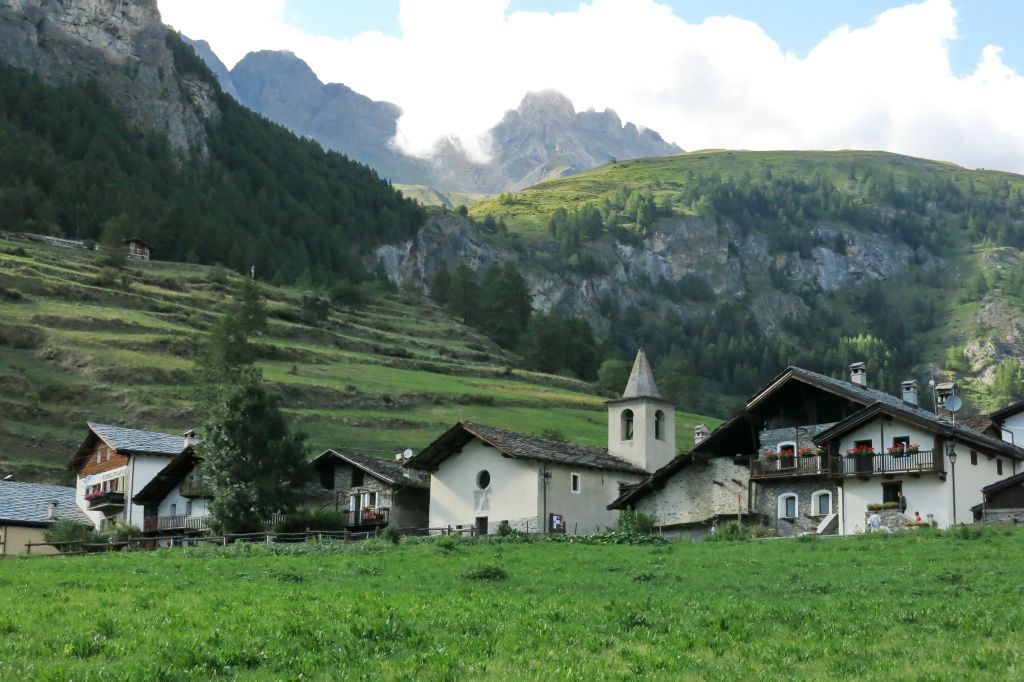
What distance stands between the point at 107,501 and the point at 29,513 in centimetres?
583

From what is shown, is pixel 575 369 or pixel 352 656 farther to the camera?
pixel 575 369

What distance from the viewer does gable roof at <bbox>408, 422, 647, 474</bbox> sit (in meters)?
56.5

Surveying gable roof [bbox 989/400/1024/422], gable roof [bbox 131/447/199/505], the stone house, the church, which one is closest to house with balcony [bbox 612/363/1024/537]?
the church

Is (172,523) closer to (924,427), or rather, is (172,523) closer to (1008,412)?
(924,427)

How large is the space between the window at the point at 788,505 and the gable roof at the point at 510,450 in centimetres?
968

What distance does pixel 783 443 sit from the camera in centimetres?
5541

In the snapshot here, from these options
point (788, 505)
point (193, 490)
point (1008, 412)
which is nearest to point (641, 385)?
point (788, 505)

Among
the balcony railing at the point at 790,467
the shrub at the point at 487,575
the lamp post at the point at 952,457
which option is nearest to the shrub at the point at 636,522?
the balcony railing at the point at 790,467

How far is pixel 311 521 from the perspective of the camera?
5353cm

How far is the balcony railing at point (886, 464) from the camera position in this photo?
48.7 meters

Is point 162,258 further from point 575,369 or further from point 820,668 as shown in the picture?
point 820,668

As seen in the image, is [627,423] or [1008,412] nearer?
[1008,412]

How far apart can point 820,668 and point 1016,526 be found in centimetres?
2478

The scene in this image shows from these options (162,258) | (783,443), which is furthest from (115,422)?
(162,258)
